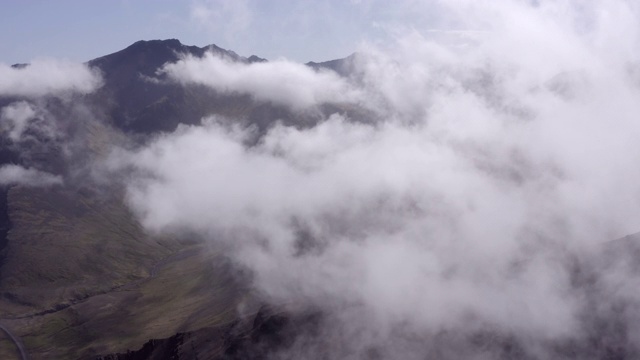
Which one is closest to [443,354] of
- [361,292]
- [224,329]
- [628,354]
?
[628,354]

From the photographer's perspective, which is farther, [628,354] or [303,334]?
[303,334]

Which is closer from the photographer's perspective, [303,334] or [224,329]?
[303,334]

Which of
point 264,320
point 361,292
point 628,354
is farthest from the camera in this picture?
point 361,292

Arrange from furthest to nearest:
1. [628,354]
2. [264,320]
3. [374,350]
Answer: [264,320] < [374,350] < [628,354]

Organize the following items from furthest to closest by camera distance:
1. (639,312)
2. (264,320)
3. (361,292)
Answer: (361,292) → (264,320) → (639,312)

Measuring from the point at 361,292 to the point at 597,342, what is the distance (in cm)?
7428

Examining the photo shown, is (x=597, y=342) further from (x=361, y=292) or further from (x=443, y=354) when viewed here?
(x=361, y=292)

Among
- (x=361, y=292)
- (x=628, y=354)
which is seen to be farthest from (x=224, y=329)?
(x=628, y=354)

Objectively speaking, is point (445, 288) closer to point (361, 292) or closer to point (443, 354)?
point (361, 292)

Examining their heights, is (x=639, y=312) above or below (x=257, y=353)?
above

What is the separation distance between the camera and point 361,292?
188 meters

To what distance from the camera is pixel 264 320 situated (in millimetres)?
160000

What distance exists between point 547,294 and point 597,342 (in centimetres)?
2143

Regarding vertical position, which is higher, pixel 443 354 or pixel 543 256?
pixel 543 256
